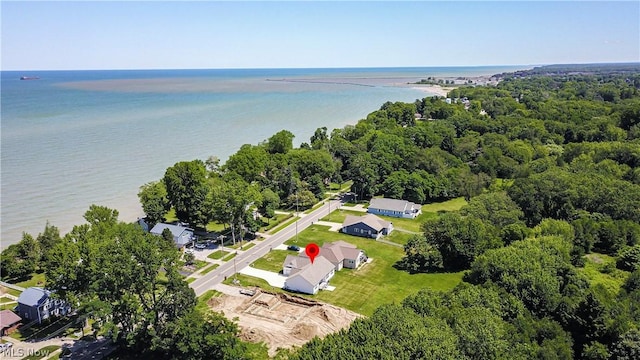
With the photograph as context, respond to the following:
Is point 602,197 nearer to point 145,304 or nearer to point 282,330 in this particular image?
point 282,330

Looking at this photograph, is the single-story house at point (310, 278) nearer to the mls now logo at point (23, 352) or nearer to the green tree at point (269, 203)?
the green tree at point (269, 203)

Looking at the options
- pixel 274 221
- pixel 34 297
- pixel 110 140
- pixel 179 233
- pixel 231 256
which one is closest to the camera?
pixel 34 297

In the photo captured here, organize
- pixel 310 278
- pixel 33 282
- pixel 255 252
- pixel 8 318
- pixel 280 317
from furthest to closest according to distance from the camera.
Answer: pixel 255 252 → pixel 33 282 → pixel 310 278 → pixel 280 317 → pixel 8 318

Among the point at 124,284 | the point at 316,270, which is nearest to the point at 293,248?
the point at 316,270

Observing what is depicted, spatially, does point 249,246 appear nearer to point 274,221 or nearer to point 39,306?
point 274,221

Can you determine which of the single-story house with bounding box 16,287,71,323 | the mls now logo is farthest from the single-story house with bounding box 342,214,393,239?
the mls now logo

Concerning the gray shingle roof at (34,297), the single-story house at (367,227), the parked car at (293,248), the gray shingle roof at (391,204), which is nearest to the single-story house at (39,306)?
the gray shingle roof at (34,297)
